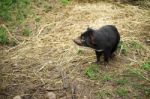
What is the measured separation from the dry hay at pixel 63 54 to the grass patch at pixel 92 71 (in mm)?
91

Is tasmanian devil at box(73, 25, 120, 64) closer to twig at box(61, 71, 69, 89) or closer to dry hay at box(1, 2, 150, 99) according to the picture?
dry hay at box(1, 2, 150, 99)

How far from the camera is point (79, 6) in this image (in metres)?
7.49

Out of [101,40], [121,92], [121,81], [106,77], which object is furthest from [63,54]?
[121,92]

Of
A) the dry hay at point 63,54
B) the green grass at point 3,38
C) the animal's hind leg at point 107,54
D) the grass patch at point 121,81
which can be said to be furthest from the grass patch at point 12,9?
the grass patch at point 121,81

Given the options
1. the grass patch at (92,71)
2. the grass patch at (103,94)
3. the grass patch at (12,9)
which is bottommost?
the grass patch at (103,94)

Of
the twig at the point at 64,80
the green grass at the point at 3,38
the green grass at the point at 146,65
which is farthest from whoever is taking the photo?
the green grass at the point at 3,38

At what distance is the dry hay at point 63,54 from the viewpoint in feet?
15.1

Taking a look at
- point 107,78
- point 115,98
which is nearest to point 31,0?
point 107,78

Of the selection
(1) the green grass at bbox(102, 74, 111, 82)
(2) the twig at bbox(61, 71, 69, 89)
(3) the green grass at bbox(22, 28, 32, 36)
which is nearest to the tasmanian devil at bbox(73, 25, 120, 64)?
(1) the green grass at bbox(102, 74, 111, 82)

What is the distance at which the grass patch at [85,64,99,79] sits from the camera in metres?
4.81

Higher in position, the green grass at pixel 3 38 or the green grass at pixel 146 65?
the green grass at pixel 3 38

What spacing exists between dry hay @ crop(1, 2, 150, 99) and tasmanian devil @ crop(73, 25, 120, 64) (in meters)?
0.28

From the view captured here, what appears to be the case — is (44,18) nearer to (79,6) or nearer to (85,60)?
(79,6)

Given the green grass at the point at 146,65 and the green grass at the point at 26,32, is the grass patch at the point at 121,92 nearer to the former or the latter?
the green grass at the point at 146,65
